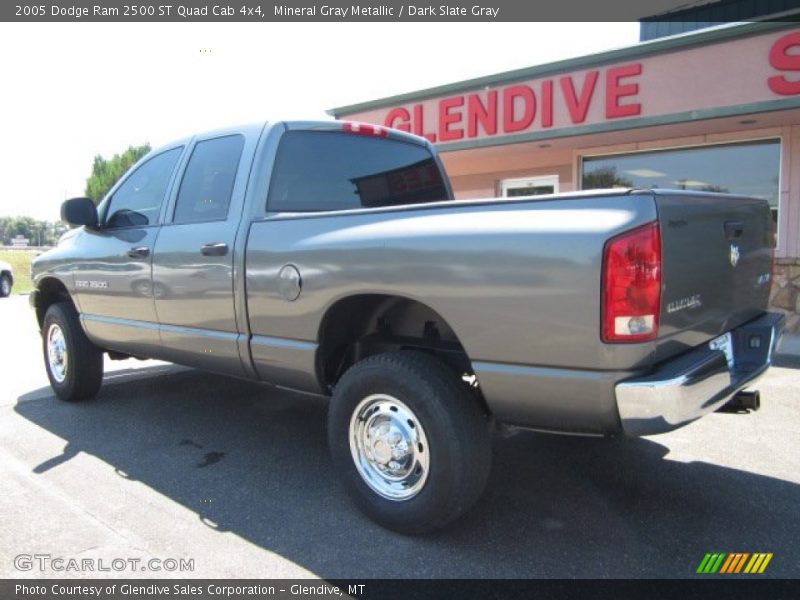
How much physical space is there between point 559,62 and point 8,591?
372 inches

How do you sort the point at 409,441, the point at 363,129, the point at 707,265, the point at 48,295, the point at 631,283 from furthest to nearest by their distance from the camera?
the point at 48,295, the point at 363,129, the point at 409,441, the point at 707,265, the point at 631,283

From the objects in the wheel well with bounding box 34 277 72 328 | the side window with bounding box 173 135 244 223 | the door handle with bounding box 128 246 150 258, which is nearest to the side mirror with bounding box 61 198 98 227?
the door handle with bounding box 128 246 150 258

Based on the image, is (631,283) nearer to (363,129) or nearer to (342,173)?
(342,173)

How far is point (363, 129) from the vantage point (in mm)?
4242

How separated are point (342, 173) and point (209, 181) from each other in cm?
87

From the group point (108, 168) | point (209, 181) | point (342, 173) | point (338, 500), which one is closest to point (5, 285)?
point (209, 181)

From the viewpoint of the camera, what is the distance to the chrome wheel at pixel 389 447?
2.90 m

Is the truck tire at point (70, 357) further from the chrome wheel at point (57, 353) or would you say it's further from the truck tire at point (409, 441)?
the truck tire at point (409, 441)

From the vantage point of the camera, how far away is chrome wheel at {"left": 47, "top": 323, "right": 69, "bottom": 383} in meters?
5.33

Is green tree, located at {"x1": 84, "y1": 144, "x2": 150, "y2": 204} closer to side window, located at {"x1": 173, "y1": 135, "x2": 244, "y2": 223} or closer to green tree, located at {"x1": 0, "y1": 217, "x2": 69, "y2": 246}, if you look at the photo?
green tree, located at {"x1": 0, "y1": 217, "x2": 69, "y2": 246}

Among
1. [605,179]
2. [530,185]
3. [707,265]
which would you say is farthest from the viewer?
[530,185]

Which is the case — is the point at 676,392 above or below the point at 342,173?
below

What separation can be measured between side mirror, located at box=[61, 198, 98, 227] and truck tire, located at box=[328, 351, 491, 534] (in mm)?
2829

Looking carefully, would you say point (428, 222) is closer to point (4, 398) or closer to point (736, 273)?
point (736, 273)
